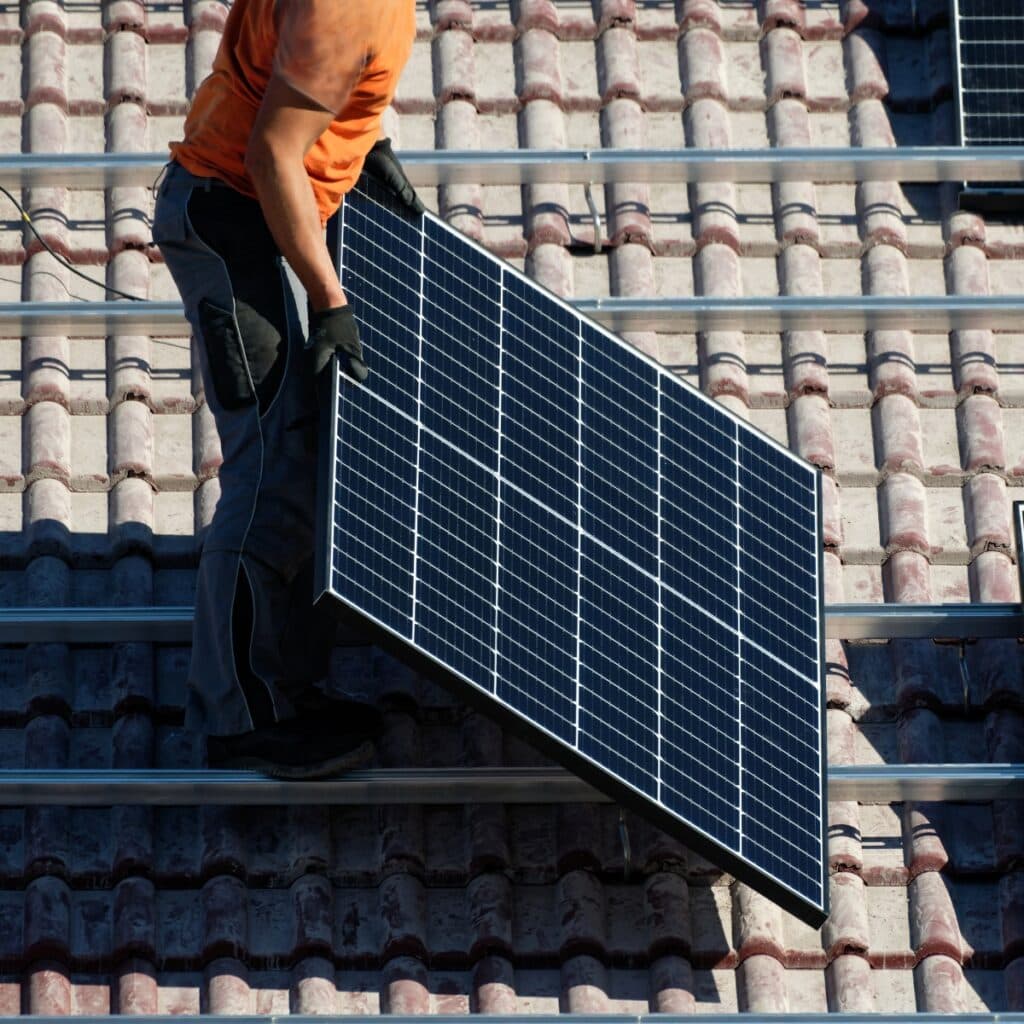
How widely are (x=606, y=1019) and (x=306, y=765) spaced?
4.39ft

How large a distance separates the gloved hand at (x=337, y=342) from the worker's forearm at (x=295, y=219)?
0.04 metres

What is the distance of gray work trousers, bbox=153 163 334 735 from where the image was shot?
9.35 m

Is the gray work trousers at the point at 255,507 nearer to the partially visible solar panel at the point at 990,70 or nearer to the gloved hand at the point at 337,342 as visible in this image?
the gloved hand at the point at 337,342

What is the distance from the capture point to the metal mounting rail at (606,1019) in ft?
28.2

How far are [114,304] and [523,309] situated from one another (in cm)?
174

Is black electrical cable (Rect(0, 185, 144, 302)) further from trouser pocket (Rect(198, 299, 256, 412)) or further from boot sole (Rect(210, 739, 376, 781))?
boot sole (Rect(210, 739, 376, 781))

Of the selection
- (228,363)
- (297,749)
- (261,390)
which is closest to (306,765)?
(297,749)

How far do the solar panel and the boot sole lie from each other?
1.87 feet

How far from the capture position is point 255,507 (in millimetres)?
9367

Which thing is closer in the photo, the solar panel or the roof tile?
the solar panel

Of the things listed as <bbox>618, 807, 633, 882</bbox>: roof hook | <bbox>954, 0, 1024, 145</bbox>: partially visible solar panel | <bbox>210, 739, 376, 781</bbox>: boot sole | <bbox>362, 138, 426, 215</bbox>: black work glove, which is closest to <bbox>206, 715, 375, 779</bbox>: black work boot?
<bbox>210, 739, 376, 781</bbox>: boot sole

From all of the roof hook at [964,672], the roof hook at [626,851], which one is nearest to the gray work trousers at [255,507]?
the roof hook at [626,851]

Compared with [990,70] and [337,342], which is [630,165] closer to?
[990,70]

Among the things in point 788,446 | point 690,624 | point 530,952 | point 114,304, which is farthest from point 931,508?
point 114,304
